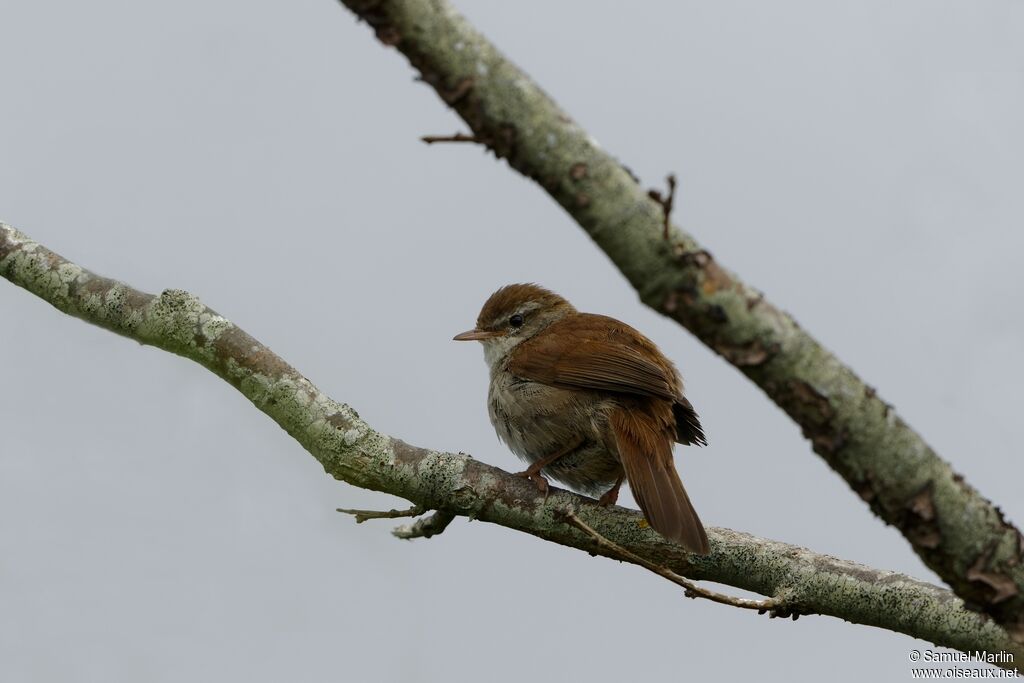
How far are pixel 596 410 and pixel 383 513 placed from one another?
4.05 ft

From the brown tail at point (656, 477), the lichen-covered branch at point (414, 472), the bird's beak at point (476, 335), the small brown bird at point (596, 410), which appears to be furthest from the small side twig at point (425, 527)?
the bird's beak at point (476, 335)

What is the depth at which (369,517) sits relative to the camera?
16.0 ft

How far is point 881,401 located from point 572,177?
98cm

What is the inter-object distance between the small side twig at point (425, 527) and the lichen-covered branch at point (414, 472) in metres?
0.09

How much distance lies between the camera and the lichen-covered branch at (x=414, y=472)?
452cm

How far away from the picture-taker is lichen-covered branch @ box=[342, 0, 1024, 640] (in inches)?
106

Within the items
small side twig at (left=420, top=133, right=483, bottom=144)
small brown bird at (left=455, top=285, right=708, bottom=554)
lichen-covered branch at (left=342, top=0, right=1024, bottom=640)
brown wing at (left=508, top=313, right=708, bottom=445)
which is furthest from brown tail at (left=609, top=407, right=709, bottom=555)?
small side twig at (left=420, top=133, right=483, bottom=144)

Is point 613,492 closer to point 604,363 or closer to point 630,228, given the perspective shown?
point 604,363

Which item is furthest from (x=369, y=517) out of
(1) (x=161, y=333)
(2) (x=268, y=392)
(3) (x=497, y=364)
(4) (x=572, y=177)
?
(4) (x=572, y=177)

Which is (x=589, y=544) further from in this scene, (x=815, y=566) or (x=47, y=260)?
(x=47, y=260)

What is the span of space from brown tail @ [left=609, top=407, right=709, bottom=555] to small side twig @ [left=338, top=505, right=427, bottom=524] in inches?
37.9

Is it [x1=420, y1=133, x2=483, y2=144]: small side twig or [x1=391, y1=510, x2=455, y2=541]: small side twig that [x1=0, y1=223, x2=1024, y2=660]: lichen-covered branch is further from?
[x1=420, y1=133, x2=483, y2=144]: small side twig

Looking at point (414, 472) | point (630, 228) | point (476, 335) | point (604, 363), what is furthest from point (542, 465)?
point (630, 228)

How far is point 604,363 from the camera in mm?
5504
